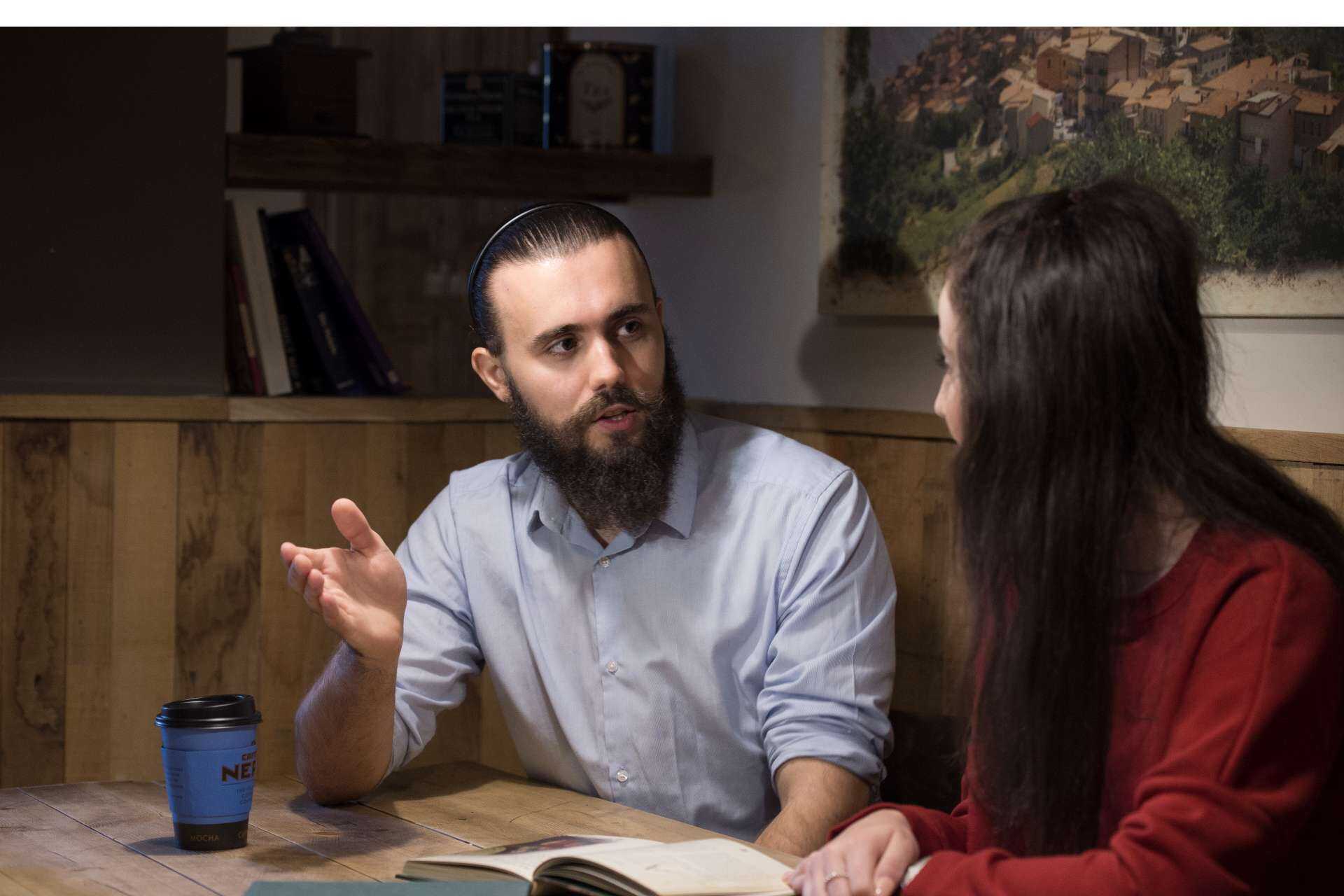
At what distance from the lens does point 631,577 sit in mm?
1920

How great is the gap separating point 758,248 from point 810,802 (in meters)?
1.31

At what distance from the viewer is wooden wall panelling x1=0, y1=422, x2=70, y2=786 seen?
2379 millimetres

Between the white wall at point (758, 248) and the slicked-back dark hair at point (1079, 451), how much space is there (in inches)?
46.3

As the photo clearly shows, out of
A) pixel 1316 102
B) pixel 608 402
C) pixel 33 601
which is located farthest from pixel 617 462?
pixel 33 601

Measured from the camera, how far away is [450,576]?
6.55ft

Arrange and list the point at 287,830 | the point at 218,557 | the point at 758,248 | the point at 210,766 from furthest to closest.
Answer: the point at 758,248 → the point at 218,557 → the point at 287,830 → the point at 210,766

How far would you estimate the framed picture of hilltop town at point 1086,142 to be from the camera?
5.89ft

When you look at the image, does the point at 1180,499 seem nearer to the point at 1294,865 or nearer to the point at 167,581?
the point at 1294,865

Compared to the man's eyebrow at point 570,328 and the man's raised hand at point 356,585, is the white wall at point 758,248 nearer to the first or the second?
the man's eyebrow at point 570,328

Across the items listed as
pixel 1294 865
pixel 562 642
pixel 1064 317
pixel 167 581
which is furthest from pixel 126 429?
pixel 1294 865

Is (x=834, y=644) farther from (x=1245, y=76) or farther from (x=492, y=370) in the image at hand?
(x=1245, y=76)

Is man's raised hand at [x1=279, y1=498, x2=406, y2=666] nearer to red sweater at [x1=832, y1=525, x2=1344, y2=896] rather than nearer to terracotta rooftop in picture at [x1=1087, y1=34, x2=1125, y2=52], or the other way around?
red sweater at [x1=832, y1=525, x2=1344, y2=896]

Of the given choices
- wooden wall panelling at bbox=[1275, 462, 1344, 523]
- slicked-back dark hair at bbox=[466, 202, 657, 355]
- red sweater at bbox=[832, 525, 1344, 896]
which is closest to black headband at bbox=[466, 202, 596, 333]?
slicked-back dark hair at bbox=[466, 202, 657, 355]

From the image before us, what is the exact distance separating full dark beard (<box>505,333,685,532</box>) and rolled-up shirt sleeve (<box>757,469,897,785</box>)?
0.19 meters
